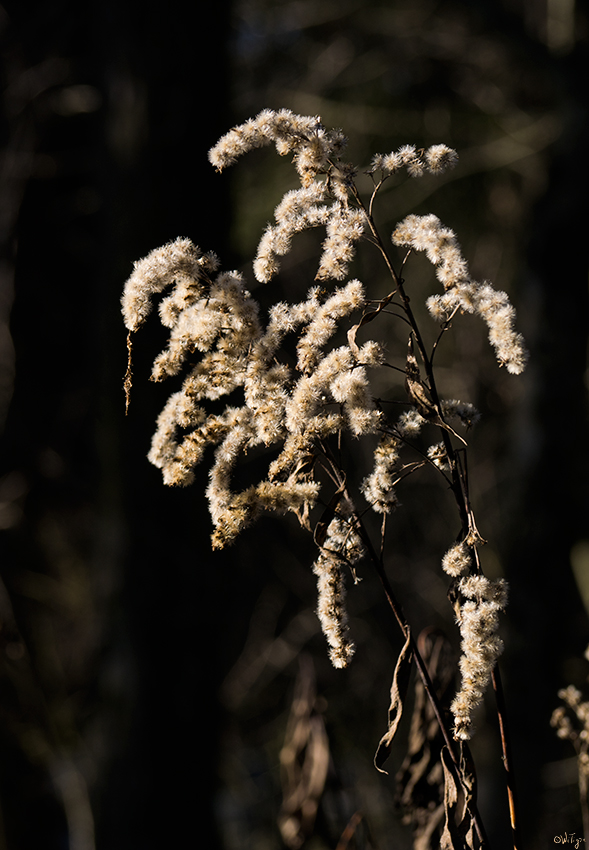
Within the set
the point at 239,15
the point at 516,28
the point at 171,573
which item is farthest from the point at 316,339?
the point at 239,15

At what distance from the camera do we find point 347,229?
498 mm

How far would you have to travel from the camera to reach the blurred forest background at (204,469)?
66.2 inches

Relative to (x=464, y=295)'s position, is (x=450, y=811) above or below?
below

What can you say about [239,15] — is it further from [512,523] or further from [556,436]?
[512,523]

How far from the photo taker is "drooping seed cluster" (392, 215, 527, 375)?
51 centimetres

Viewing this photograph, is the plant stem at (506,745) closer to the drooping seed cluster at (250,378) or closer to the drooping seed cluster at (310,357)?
the drooping seed cluster at (310,357)

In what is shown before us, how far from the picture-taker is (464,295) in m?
0.51

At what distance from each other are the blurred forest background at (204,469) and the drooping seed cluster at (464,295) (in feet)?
1.98

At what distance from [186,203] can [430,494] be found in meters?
2.89

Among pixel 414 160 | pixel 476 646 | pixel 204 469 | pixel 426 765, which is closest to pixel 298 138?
pixel 414 160

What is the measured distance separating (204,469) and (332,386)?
4.18ft

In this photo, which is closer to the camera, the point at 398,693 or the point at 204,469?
the point at 398,693

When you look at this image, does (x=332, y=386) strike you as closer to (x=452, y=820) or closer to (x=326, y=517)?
(x=326, y=517)

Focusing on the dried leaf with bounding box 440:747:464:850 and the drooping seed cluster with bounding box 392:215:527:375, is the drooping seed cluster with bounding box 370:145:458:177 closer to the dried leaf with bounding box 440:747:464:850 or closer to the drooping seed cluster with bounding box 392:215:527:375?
the drooping seed cluster with bounding box 392:215:527:375
